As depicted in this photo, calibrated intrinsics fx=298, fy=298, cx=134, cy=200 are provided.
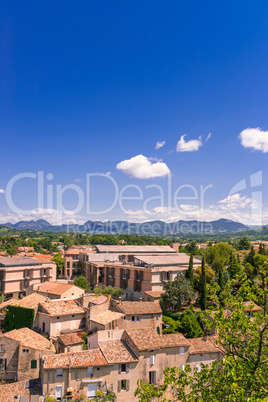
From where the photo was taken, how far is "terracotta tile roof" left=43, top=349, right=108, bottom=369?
26.2 m

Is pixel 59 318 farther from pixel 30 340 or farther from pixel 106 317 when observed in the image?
pixel 106 317

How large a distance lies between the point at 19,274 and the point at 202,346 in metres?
40.9

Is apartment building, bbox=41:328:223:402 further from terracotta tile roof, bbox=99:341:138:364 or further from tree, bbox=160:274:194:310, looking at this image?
tree, bbox=160:274:194:310

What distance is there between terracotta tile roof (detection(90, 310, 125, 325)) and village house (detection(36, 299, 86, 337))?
3.33m

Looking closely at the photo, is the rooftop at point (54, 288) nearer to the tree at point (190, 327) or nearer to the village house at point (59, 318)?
the village house at point (59, 318)

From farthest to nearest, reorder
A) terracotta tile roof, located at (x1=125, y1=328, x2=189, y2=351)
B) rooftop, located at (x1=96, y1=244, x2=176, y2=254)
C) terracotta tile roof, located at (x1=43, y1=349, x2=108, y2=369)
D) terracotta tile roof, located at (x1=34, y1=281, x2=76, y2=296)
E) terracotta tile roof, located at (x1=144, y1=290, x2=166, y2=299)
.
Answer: rooftop, located at (x1=96, y1=244, x2=176, y2=254)
terracotta tile roof, located at (x1=34, y1=281, x2=76, y2=296)
terracotta tile roof, located at (x1=144, y1=290, x2=166, y2=299)
terracotta tile roof, located at (x1=125, y1=328, x2=189, y2=351)
terracotta tile roof, located at (x1=43, y1=349, x2=108, y2=369)

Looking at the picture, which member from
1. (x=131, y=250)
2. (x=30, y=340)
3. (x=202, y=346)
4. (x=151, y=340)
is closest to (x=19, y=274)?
→ (x=131, y=250)

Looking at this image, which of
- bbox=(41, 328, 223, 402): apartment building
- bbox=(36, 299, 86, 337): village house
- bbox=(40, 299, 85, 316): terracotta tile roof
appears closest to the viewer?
bbox=(41, 328, 223, 402): apartment building

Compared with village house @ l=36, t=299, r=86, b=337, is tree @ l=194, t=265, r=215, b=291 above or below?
above

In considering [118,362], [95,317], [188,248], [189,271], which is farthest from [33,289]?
[188,248]

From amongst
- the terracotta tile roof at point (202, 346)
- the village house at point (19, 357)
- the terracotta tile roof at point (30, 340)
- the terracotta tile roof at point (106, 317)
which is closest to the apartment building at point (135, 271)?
the terracotta tile roof at point (106, 317)

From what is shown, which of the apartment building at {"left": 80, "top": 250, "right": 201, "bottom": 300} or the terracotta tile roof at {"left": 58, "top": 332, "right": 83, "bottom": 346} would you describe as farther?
the apartment building at {"left": 80, "top": 250, "right": 201, "bottom": 300}

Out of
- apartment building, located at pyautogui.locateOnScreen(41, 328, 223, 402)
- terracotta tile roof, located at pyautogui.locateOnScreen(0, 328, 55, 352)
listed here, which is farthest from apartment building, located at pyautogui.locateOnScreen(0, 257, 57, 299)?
apartment building, located at pyautogui.locateOnScreen(41, 328, 223, 402)

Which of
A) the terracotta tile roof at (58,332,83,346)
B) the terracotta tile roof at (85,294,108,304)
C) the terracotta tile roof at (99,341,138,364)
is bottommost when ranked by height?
the terracotta tile roof at (58,332,83,346)
